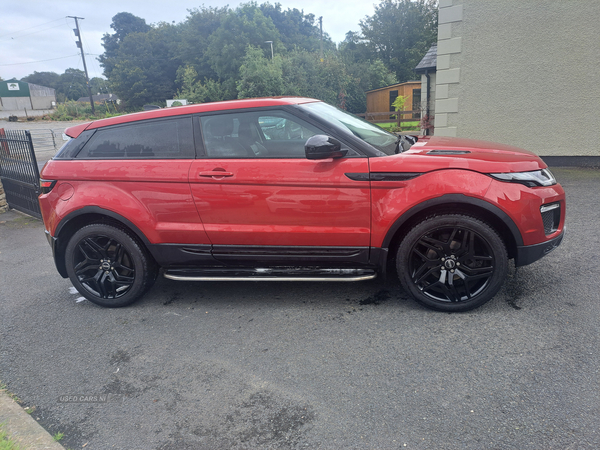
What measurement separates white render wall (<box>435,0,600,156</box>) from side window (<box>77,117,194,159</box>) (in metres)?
7.87

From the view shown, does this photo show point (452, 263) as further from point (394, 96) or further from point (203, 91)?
point (203, 91)

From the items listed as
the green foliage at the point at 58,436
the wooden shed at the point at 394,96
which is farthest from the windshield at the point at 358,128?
the wooden shed at the point at 394,96

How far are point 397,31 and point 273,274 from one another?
2587 inches

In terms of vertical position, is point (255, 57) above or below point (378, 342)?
above

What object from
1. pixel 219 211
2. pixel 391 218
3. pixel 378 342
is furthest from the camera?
pixel 219 211

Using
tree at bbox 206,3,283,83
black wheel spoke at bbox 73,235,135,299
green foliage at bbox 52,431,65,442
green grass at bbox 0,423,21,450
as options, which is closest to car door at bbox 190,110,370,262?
black wheel spoke at bbox 73,235,135,299

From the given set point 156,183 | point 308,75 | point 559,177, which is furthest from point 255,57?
point 156,183

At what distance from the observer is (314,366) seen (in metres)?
2.94

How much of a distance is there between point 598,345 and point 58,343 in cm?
397

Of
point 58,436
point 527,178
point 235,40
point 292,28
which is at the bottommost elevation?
point 58,436

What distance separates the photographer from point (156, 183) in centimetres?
376

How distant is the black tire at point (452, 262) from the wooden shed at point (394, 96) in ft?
90.9

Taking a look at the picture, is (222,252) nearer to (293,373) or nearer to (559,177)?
(293,373)

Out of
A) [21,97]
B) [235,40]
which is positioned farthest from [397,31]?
[21,97]
